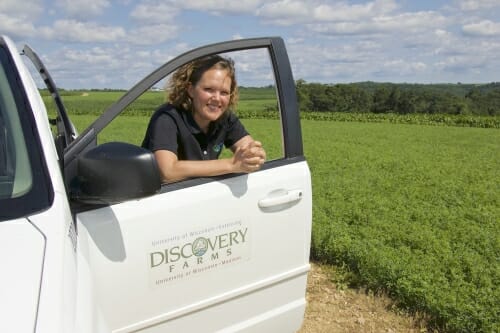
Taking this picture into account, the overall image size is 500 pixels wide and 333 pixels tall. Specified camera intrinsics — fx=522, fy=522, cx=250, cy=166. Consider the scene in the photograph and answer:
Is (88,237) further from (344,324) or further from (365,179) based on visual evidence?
(365,179)

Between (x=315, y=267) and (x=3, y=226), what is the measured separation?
415 cm

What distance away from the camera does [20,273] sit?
1.15 metres

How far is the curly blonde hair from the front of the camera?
2.24 m

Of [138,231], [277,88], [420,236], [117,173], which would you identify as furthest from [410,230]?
[117,173]

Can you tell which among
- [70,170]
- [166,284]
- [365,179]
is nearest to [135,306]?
[166,284]

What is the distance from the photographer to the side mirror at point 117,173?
1622 mm

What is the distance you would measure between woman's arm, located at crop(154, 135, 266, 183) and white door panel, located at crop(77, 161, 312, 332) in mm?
56

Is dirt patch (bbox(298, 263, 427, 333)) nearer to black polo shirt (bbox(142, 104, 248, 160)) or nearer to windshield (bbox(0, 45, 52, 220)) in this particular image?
black polo shirt (bbox(142, 104, 248, 160))

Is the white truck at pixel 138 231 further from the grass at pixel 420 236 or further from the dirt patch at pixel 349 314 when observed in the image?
the grass at pixel 420 236

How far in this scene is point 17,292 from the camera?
1101mm

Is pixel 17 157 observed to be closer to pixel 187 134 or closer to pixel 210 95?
pixel 187 134

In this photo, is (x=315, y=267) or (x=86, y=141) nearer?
(x=86, y=141)

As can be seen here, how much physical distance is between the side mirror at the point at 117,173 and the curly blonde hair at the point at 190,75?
0.63m

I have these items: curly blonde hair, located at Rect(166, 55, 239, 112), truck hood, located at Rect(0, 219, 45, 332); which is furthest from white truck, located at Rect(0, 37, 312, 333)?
curly blonde hair, located at Rect(166, 55, 239, 112)
